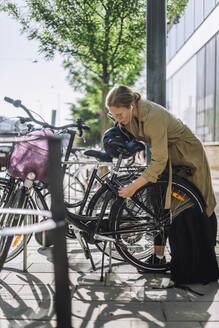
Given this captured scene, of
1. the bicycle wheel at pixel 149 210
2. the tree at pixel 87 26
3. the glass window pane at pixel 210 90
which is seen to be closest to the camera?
the bicycle wheel at pixel 149 210

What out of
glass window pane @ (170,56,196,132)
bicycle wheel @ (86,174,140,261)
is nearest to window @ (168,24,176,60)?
glass window pane @ (170,56,196,132)

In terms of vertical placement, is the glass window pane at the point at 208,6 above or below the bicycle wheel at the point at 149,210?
above

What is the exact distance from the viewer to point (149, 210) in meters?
3.27

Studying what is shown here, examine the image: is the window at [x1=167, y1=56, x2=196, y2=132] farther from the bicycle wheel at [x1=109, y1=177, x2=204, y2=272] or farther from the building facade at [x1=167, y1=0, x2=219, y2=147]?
the bicycle wheel at [x1=109, y1=177, x2=204, y2=272]

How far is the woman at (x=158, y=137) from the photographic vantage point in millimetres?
2975

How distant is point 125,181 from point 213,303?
3.96 feet

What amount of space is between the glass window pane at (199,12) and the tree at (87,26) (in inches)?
459

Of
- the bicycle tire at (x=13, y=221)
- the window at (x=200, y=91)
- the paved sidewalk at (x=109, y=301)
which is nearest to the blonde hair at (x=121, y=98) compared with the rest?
the bicycle tire at (x=13, y=221)

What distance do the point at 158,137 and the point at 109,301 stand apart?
1.27m

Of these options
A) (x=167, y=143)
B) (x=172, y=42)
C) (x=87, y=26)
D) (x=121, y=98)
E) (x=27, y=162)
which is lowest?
(x=27, y=162)

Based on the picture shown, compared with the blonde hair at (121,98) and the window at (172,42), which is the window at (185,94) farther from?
the blonde hair at (121,98)

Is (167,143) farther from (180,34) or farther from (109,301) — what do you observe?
(180,34)

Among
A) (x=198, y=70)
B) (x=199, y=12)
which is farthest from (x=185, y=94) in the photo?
(x=199, y=12)

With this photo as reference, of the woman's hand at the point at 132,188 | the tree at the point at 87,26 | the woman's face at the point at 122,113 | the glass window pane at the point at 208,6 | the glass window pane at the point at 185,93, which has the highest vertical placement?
the glass window pane at the point at 208,6
